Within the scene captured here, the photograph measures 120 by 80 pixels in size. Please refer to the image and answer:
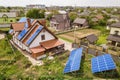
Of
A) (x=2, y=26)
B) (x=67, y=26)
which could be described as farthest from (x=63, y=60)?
(x=2, y=26)

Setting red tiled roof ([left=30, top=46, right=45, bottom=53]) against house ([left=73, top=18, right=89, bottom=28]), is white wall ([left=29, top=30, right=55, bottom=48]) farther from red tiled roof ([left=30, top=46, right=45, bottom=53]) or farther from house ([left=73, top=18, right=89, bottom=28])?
house ([left=73, top=18, right=89, bottom=28])

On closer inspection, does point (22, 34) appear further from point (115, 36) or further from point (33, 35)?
point (115, 36)

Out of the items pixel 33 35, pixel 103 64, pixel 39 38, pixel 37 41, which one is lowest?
pixel 103 64

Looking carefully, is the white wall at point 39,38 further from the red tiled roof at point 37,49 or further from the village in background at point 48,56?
the red tiled roof at point 37,49

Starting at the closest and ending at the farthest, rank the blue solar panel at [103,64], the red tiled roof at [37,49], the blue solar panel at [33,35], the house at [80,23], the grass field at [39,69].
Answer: the blue solar panel at [103,64] → the grass field at [39,69] → the red tiled roof at [37,49] → the blue solar panel at [33,35] → the house at [80,23]

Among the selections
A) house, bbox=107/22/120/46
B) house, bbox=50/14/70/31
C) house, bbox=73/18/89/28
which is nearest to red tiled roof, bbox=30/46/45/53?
house, bbox=107/22/120/46

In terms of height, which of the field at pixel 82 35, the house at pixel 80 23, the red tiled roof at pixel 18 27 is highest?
the red tiled roof at pixel 18 27

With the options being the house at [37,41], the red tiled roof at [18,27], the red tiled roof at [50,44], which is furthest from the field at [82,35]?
the red tiled roof at [18,27]

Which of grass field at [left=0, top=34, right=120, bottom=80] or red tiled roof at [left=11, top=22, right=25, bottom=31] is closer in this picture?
grass field at [left=0, top=34, right=120, bottom=80]

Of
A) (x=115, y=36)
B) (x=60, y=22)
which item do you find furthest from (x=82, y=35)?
(x=115, y=36)
